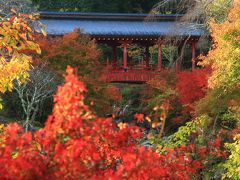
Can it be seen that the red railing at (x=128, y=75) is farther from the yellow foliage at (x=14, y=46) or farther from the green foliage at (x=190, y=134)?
the yellow foliage at (x=14, y=46)

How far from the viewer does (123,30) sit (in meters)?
27.4

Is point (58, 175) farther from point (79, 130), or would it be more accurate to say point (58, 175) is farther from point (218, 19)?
point (218, 19)

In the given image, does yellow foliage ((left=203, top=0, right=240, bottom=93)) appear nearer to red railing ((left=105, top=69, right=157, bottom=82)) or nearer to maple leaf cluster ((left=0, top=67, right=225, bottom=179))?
maple leaf cluster ((left=0, top=67, right=225, bottom=179))

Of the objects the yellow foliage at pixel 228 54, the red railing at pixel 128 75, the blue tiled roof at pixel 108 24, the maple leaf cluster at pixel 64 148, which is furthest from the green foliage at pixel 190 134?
the blue tiled roof at pixel 108 24

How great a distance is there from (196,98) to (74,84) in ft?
48.7

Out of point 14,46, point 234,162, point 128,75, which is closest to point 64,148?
point 14,46

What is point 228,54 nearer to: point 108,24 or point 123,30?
point 123,30

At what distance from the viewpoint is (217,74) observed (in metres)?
10.6

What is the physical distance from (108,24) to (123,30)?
1452 mm

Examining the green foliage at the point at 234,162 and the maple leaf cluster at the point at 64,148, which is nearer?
the maple leaf cluster at the point at 64,148

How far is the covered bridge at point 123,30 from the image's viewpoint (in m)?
26.2

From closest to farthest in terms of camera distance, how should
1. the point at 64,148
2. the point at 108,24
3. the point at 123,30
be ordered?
the point at 64,148, the point at 123,30, the point at 108,24

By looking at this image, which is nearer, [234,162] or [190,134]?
[234,162]

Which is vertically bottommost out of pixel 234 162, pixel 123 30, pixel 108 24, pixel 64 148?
pixel 234 162
